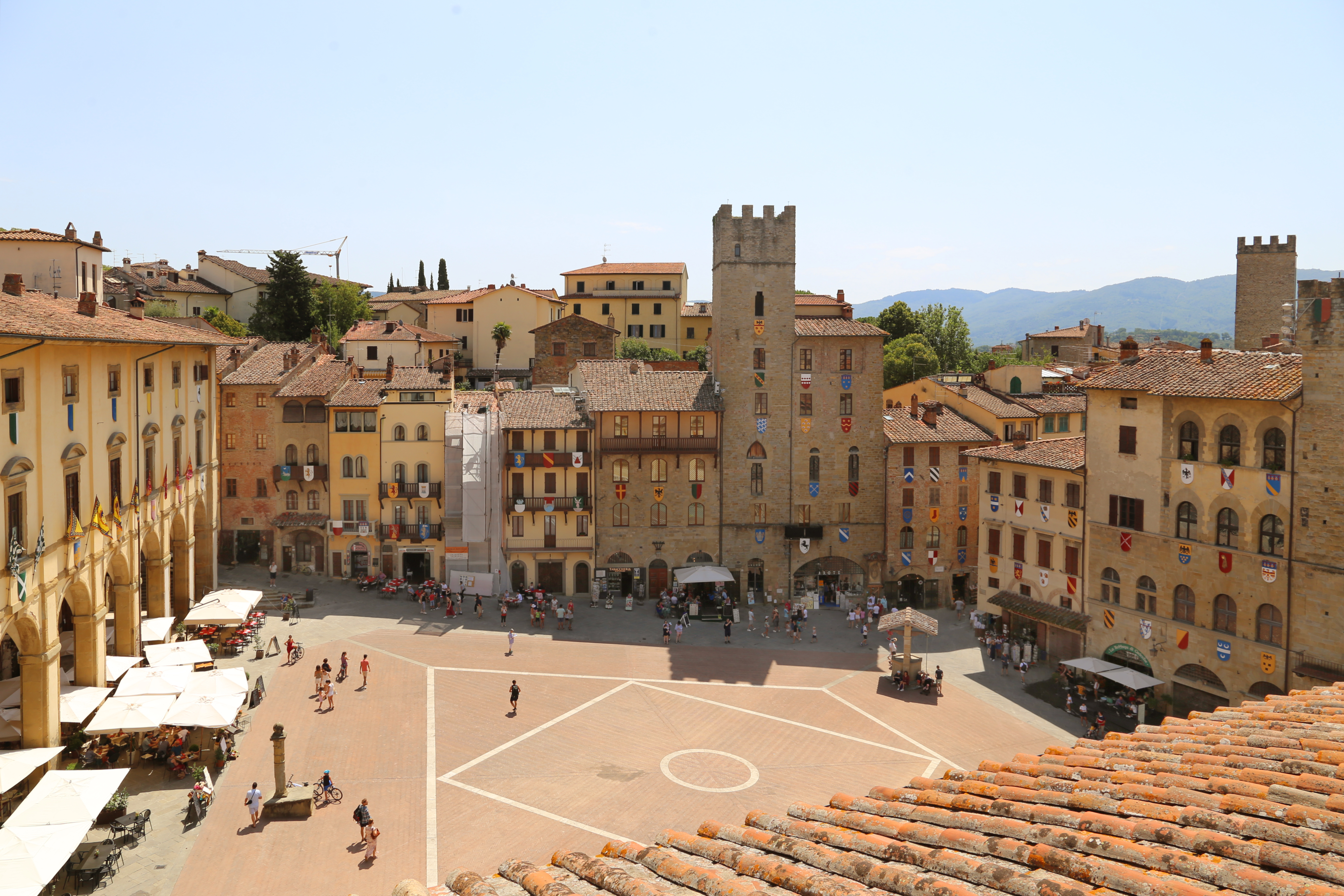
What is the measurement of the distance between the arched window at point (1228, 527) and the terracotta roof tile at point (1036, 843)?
27996 millimetres

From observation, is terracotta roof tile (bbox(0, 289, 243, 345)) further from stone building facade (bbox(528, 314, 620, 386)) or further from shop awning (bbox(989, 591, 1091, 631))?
shop awning (bbox(989, 591, 1091, 631))

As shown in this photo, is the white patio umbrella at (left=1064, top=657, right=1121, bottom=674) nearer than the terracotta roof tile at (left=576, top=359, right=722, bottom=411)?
Yes

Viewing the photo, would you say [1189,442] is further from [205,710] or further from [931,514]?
[205,710]

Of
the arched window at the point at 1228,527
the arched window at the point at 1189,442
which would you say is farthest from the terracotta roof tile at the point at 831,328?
the arched window at the point at 1228,527

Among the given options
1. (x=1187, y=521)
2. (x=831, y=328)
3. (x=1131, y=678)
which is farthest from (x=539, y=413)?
(x=1187, y=521)

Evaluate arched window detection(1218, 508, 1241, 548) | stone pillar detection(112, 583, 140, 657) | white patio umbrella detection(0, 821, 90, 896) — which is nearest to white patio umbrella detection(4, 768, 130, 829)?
white patio umbrella detection(0, 821, 90, 896)

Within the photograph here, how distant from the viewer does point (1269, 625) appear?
1385 inches

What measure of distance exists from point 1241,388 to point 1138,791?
105 ft

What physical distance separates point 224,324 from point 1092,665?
7538 cm

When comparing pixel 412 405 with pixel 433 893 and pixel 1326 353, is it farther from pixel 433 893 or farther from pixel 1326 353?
pixel 433 893

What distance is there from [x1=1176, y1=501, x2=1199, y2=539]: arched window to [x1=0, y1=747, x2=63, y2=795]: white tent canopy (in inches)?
1575

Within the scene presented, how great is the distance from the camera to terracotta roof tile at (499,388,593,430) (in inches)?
2117

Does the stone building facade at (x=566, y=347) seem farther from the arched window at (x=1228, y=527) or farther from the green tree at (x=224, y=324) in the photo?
the arched window at (x=1228, y=527)

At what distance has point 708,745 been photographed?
33.8 m
